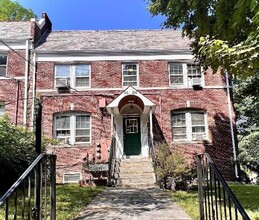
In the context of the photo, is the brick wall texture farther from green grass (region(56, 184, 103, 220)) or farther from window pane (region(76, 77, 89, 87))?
green grass (region(56, 184, 103, 220))

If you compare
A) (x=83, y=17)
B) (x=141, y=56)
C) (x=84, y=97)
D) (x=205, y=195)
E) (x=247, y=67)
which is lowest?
(x=205, y=195)

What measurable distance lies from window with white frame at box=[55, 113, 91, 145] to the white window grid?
4789mm

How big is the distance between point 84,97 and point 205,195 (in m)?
12.8

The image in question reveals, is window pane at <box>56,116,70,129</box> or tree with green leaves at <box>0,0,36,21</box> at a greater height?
tree with green leaves at <box>0,0,36,21</box>

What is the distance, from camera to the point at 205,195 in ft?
16.8

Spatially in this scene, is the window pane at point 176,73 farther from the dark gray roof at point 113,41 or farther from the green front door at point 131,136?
the green front door at point 131,136

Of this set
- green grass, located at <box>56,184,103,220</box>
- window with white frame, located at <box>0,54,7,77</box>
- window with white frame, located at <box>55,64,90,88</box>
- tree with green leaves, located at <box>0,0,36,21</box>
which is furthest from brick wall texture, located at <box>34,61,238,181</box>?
tree with green leaves, located at <box>0,0,36,21</box>

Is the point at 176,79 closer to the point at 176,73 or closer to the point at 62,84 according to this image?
the point at 176,73

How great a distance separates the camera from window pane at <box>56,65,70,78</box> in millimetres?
17703

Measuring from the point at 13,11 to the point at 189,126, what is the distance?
2226 cm

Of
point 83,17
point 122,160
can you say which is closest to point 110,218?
point 122,160

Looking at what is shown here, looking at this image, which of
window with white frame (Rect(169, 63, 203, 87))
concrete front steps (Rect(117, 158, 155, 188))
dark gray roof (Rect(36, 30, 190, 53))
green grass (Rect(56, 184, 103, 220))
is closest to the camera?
green grass (Rect(56, 184, 103, 220))

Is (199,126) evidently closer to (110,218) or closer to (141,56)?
(141,56)

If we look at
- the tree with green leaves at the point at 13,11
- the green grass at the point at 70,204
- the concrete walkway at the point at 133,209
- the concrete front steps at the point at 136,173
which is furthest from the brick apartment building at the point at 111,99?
the tree with green leaves at the point at 13,11
